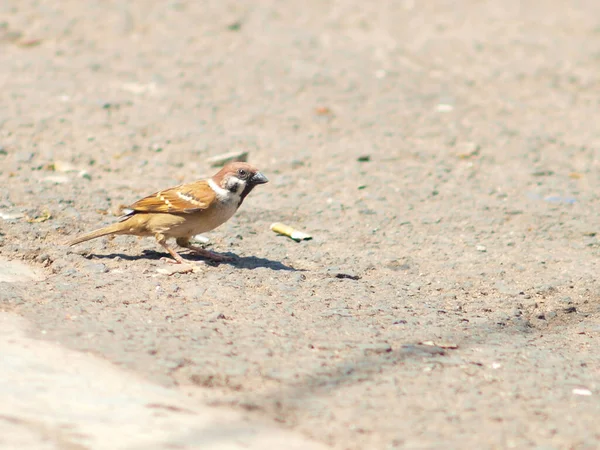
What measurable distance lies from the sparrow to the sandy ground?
0.23 metres

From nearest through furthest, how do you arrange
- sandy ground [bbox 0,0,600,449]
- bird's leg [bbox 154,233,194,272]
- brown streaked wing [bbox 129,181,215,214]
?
1. sandy ground [bbox 0,0,600,449]
2. bird's leg [bbox 154,233,194,272]
3. brown streaked wing [bbox 129,181,215,214]

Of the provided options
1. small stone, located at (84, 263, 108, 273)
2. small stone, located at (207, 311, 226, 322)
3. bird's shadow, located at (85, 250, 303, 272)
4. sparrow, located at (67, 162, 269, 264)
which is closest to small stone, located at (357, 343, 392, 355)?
small stone, located at (207, 311, 226, 322)

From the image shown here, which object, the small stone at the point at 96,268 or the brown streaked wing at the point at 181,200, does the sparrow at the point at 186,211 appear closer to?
the brown streaked wing at the point at 181,200

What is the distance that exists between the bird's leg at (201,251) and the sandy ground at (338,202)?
280mm

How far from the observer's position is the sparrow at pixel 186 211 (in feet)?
20.2

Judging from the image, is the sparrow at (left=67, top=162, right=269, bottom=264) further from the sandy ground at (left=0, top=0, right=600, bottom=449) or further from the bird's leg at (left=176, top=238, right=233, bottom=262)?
the sandy ground at (left=0, top=0, right=600, bottom=449)

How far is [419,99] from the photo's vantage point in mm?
10438

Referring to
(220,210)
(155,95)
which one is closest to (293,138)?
(155,95)

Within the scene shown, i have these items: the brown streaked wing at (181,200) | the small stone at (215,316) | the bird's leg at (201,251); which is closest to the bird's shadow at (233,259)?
the bird's leg at (201,251)

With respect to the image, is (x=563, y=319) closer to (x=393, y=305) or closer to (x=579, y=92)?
(x=393, y=305)

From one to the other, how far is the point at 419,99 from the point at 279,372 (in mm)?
6670

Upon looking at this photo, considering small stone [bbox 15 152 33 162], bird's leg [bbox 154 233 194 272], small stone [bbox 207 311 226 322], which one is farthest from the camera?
small stone [bbox 15 152 33 162]

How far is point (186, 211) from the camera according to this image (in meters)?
6.13

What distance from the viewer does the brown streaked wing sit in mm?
6137
